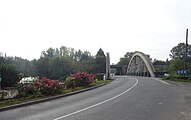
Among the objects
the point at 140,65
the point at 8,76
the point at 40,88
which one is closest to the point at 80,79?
the point at 40,88

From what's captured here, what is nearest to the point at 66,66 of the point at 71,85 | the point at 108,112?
the point at 71,85

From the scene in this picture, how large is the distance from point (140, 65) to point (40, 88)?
254 ft

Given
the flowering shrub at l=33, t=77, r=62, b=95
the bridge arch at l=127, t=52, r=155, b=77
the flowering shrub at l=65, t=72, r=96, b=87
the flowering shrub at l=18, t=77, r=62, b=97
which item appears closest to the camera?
the flowering shrub at l=18, t=77, r=62, b=97

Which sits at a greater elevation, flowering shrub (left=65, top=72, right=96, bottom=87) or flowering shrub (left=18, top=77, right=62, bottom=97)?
flowering shrub (left=65, top=72, right=96, bottom=87)

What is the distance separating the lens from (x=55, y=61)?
97125mm

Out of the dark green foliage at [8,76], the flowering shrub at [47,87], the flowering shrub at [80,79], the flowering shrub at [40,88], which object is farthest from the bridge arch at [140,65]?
the flowering shrub at [40,88]

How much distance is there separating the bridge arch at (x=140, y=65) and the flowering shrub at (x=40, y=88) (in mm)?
57628

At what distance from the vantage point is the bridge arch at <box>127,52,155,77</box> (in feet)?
256

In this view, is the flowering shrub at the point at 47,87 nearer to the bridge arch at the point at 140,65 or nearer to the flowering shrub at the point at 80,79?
the flowering shrub at the point at 80,79

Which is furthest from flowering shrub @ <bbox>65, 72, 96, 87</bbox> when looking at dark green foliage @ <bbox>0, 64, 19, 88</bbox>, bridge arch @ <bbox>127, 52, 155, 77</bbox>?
bridge arch @ <bbox>127, 52, 155, 77</bbox>

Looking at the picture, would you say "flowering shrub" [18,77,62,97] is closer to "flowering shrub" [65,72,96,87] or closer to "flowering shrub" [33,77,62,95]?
"flowering shrub" [33,77,62,95]

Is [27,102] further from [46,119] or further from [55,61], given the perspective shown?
[55,61]

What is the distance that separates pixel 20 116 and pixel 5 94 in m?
5.01

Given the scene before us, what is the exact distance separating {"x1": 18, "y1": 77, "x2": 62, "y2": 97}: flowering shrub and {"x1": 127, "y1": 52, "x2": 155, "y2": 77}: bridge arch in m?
57.6
